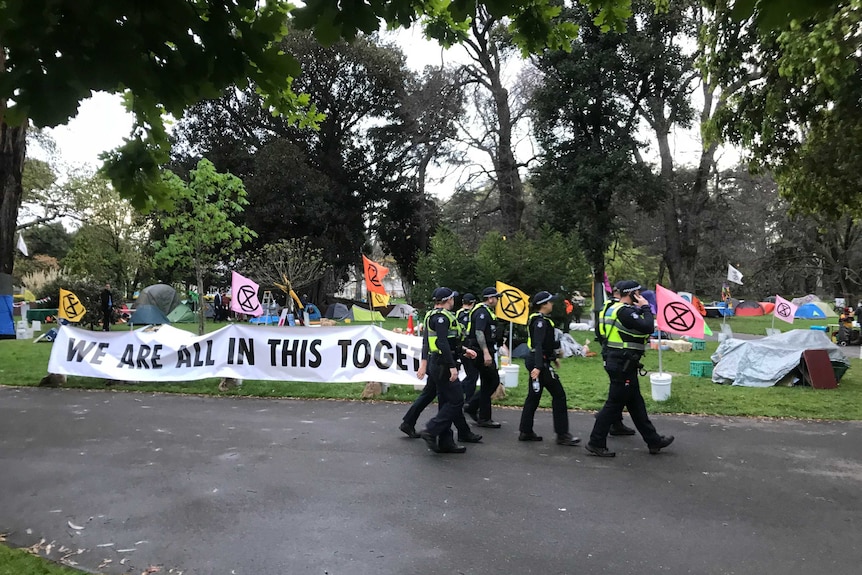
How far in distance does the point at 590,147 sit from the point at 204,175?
18.2 m

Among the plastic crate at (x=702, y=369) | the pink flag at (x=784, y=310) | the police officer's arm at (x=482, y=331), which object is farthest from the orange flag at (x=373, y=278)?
the pink flag at (x=784, y=310)

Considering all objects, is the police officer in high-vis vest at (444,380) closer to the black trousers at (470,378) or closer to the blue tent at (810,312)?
the black trousers at (470,378)

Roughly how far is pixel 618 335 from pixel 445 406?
6.98ft

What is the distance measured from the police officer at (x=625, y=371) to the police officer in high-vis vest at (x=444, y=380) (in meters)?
1.59

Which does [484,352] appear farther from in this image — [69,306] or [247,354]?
[69,306]

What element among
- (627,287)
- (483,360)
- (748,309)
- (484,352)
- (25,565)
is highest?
(748,309)

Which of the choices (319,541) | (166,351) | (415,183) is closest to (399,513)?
(319,541)

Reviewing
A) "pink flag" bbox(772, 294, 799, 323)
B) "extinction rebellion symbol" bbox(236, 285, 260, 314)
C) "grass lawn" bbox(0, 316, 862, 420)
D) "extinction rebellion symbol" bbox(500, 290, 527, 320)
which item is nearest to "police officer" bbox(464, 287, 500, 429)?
"grass lawn" bbox(0, 316, 862, 420)

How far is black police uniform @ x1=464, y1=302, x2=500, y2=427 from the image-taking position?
827cm

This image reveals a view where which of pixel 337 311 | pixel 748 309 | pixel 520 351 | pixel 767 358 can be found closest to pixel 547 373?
pixel 767 358

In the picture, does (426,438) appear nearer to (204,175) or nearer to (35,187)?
(204,175)

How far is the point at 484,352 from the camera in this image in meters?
8.18

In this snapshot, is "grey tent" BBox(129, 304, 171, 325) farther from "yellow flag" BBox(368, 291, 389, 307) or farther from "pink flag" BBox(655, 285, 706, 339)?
"pink flag" BBox(655, 285, 706, 339)

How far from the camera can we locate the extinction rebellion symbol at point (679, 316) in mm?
10008
